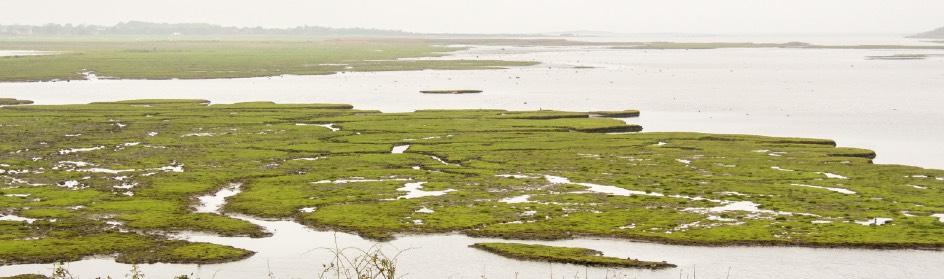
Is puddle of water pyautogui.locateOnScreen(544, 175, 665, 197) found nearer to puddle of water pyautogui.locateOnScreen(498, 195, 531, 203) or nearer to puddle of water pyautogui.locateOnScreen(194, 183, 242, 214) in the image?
puddle of water pyautogui.locateOnScreen(498, 195, 531, 203)

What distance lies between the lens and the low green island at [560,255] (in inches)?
911

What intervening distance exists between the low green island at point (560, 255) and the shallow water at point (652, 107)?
0.34 metres

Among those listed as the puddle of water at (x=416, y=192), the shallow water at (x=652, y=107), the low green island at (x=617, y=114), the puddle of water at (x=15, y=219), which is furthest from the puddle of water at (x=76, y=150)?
the low green island at (x=617, y=114)

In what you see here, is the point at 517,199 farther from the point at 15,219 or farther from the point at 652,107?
the point at 652,107

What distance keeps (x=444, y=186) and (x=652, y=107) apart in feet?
115

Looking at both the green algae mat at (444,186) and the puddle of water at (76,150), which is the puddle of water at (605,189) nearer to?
the green algae mat at (444,186)

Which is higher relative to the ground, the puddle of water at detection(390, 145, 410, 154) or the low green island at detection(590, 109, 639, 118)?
the low green island at detection(590, 109, 639, 118)

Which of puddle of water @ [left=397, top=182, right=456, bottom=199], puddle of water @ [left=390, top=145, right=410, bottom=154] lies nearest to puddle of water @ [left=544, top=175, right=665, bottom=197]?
puddle of water @ [left=397, top=182, right=456, bottom=199]

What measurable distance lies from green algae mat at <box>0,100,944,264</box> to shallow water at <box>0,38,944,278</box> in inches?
37.2

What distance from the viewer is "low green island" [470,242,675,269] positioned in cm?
2314

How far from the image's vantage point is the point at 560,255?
2373 centimetres

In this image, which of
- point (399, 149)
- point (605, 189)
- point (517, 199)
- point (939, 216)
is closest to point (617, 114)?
point (399, 149)

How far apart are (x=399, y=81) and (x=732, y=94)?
→ 28677 millimetres

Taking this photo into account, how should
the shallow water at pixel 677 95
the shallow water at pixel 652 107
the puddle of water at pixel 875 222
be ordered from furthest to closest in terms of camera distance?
the shallow water at pixel 677 95
the puddle of water at pixel 875 222
the shallow water at pixel 652 107
